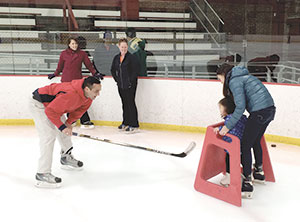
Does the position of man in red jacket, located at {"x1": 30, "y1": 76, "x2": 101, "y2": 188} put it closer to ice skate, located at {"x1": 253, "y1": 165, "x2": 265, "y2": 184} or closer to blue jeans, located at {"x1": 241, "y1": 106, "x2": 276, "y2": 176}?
blue jeans, located at {"x1": 241, "y1": 106, "x2": 276, "y2": 176}

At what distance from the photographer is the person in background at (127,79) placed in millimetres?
4191

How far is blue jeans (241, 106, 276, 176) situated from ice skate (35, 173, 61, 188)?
140 centimetres

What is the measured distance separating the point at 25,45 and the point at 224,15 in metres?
2.75

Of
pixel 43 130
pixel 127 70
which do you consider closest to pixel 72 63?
pixel 127 70

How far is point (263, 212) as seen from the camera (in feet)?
7.63

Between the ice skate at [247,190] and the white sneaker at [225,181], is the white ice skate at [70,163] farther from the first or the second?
the ice skate at [247,190]

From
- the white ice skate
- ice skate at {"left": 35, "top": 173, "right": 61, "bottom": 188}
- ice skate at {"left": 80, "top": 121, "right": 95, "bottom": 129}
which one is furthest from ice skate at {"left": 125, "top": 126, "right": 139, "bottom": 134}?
ice skate at {"left": 35, "top": 173, "right": 61, "bottom": 188}

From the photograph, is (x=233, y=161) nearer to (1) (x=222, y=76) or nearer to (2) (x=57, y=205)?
(1) (x=222, y=76)

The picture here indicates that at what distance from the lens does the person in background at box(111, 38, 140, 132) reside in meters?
4.19

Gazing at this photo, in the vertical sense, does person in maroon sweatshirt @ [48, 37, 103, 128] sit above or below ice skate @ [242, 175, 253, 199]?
above

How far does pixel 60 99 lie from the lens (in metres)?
2.44

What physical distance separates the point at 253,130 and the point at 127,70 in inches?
82.9

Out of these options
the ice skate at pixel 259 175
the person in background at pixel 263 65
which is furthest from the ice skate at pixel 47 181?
the person in background at pixel 263 65

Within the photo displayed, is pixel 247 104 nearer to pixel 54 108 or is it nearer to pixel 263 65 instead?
pixel 54 108
